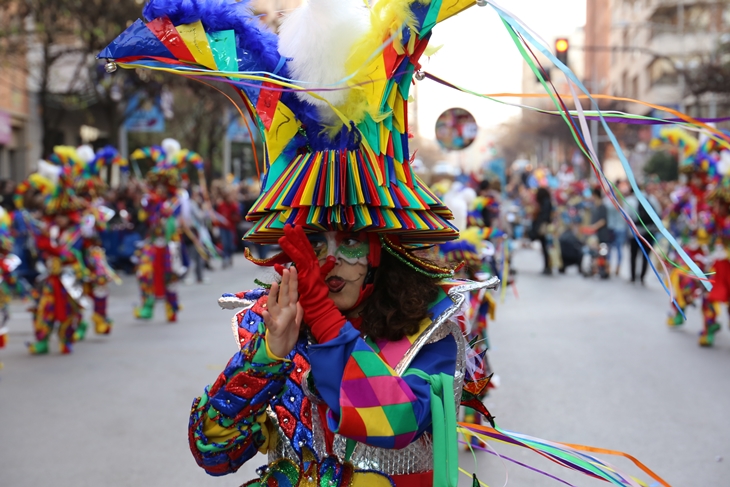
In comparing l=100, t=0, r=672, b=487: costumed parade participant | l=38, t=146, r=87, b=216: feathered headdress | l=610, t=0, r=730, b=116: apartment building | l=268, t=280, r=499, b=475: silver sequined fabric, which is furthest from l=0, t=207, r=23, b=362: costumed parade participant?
l=610, t=0, r=730, b=116: apartment building

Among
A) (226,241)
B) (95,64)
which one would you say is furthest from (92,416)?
(226,241)

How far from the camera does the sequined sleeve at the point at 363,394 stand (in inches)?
78.2

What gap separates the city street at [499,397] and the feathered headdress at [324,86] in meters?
3.33

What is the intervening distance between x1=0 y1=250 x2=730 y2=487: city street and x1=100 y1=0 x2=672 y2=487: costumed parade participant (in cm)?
308

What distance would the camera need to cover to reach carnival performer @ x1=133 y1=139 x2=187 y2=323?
439 inches

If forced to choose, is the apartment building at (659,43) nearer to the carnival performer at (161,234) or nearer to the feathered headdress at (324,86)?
the carnival performer at (161,234)

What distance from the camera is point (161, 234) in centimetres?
1133

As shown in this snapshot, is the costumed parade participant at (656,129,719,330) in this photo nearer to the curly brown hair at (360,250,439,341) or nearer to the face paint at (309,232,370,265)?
the curly brown hair at (360,250,439,341)

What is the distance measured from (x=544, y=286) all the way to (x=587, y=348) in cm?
654

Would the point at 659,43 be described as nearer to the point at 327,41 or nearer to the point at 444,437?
the point at 327,41

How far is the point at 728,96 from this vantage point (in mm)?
24188

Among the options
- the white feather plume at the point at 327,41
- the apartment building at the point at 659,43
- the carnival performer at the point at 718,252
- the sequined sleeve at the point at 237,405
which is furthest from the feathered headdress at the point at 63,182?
the apartment building at the point at 659,43

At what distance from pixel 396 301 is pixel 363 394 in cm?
39

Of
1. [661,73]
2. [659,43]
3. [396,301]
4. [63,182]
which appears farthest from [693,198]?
[661,73]
